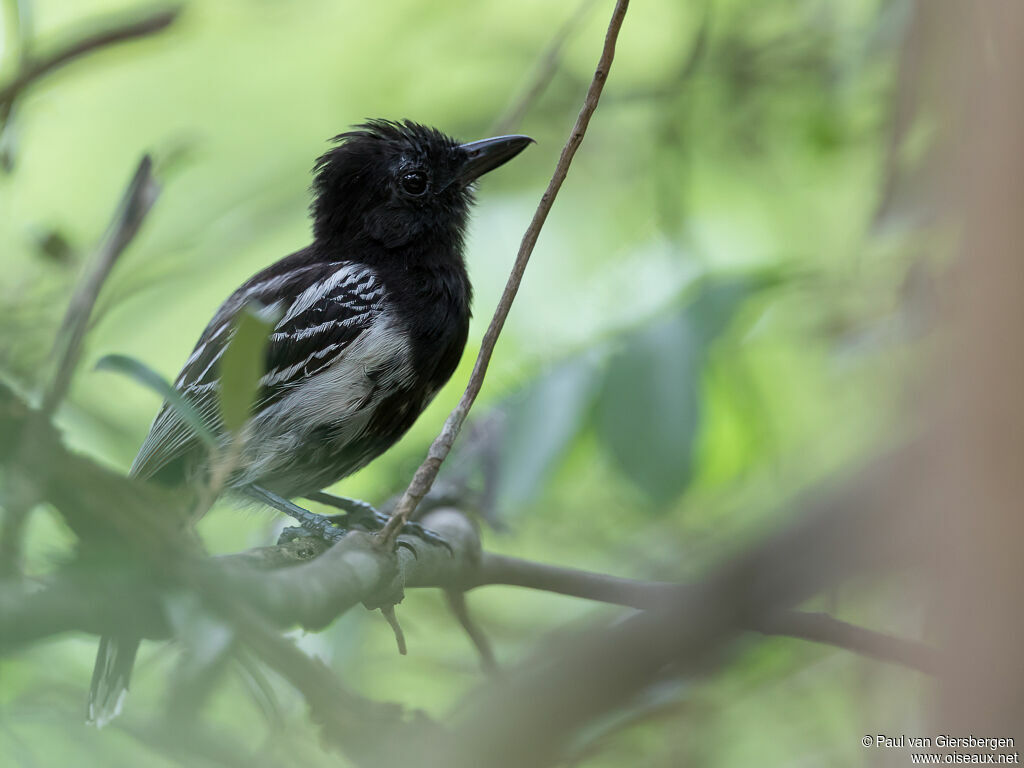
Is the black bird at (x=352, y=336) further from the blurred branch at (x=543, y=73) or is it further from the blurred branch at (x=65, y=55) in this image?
the blurred branch at (x=65, y=55)

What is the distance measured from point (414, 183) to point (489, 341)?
189 cm

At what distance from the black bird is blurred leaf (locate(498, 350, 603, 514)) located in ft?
1.17

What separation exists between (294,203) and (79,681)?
219 centimetres

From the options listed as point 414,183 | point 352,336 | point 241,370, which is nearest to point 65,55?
point 241,370

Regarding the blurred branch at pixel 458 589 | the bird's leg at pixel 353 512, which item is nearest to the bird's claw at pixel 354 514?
the bird's leg at pixel 353 512

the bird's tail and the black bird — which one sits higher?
the black bird

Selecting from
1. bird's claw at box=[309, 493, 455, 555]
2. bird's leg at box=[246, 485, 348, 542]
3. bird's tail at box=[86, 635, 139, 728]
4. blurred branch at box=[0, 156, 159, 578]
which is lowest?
bird's tail at box=[86, 635, 139, 728]

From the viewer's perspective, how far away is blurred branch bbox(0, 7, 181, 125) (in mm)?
1935

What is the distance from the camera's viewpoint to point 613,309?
3.16 metres

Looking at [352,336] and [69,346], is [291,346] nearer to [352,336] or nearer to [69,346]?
[352,336]

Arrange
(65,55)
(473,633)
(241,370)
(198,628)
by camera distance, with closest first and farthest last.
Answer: (198,628) → (241,370) → (65,55) → (473,633)

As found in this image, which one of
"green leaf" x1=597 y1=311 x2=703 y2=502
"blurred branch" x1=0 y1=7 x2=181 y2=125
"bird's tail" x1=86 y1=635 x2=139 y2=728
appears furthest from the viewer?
"green leaf" x1=597 y1=311 x2=703 y2=502

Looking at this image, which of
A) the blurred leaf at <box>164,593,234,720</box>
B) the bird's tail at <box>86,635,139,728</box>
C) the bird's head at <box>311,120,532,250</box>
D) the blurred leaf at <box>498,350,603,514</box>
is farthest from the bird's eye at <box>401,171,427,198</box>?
the blurred leaf at <box>164,593,234,720</box>

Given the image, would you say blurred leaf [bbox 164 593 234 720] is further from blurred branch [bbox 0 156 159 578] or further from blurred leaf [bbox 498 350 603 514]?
blurred leaf [bbox 498 350 603 514]
